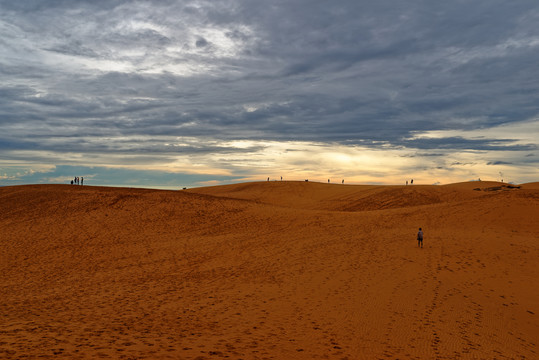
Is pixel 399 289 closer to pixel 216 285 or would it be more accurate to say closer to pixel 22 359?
pixel 216 285

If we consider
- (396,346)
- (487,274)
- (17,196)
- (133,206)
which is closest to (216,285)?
(396,346)

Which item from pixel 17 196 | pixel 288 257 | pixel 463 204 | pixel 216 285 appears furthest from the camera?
pixel 17 196

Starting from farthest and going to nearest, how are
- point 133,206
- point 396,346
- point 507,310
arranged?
point 133,206 < point 507,310 < point 396,346

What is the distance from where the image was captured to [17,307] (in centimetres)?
1448

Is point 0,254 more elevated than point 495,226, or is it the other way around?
point 495,226

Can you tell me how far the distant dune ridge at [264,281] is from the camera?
9.98 meters

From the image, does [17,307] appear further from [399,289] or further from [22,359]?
[399,289]

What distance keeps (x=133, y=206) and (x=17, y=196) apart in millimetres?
15854

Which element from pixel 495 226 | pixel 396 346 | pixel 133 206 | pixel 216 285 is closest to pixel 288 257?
pixel 216 285

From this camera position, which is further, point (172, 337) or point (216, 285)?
point (216, 285)

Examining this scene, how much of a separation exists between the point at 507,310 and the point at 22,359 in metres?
15.0

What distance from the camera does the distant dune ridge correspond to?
9977 mm

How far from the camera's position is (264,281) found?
18.0m

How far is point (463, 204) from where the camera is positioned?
1379 inches
